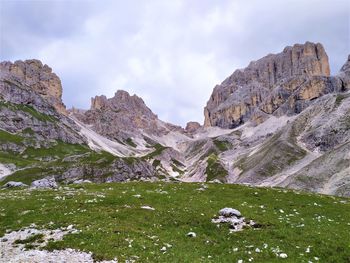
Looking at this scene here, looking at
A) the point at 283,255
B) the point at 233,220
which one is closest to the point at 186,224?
the point at 233,220

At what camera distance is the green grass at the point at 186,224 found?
24.3 meters

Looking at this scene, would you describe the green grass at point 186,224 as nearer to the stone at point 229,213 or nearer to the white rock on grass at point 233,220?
the white rock on grass at point 233,220

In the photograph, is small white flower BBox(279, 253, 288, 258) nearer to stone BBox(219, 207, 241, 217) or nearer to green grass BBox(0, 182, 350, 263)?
green grass BBox(0, 182, 350, 263)

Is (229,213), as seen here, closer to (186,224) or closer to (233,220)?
(233,220)

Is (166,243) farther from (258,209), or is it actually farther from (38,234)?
(258,209)

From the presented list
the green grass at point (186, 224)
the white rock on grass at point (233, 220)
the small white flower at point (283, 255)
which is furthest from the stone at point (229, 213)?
the small white flower at point (283, 255)

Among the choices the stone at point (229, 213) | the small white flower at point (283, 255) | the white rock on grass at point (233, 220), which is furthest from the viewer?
the stone at point (229, 213)

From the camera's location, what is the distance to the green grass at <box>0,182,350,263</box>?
24344mm

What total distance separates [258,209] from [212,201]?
5.16m

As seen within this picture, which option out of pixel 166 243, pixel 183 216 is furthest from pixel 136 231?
pixel 183 216

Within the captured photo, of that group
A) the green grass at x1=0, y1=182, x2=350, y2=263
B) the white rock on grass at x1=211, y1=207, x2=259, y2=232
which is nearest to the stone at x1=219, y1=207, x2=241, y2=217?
the white rock on grass at x1=211, y1=207, x2=259, y2=232

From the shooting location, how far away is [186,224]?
30797mm

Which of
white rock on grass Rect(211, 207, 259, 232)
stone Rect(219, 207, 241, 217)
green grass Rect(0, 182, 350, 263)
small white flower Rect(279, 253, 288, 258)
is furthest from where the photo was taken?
stone Rect(219, 207, 241, 217)

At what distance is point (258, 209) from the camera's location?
3684 centimetres
